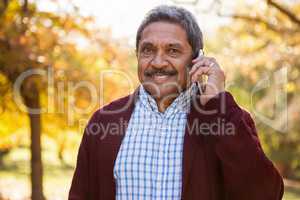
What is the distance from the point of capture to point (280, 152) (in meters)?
18.2

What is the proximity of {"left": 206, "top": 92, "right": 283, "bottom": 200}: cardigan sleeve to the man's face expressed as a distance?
0.94ft

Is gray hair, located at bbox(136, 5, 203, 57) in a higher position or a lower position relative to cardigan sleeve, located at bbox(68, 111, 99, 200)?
higher

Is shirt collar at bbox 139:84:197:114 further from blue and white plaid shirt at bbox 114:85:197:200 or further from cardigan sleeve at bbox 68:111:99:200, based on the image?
cardigan sleeve at bbox 68:111:99:200

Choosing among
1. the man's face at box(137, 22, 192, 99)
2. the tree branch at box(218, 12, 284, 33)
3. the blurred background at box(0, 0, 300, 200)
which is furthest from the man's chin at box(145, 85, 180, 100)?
the tree branch at box(218, 12, 284, 33)

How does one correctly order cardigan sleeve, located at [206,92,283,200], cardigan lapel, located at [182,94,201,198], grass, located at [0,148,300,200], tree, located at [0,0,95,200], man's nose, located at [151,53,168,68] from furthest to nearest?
grass, located at [0,148,300,200] → tree, located at [0,0,95,200] → man's nose, located at [151,53,168,68] → cardigan lapel, located at [182,94,201,198] → cardigan sleeve, located at [206,92,283,200]

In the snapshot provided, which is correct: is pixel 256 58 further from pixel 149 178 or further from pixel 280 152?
pixel 280 152

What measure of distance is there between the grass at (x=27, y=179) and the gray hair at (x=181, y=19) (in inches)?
312

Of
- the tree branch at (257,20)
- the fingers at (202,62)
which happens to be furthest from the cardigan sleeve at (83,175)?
the tree branch at (257,20)

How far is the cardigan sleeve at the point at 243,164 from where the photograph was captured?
73.2 inches

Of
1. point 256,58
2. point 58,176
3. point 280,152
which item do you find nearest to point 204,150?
point 256,58

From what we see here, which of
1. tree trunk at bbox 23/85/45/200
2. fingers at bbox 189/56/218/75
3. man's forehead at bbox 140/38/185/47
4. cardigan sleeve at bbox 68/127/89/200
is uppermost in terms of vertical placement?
man's forehead at bbox 140/38/185/47

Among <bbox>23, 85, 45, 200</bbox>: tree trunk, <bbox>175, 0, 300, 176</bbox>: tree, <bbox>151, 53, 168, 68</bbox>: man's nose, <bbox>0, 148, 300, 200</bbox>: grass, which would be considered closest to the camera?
<bbox>151, 53, 168, 68</bbox>: man's nose

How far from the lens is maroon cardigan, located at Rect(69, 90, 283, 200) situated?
1.87m

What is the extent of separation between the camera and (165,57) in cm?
210
